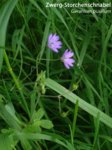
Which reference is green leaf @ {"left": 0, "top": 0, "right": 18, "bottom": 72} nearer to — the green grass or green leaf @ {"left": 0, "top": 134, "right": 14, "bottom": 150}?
the green grass

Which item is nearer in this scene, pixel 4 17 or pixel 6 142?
pixel 6 142

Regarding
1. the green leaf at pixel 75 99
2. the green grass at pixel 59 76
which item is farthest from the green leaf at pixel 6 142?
the green leaf at pixel 75 99

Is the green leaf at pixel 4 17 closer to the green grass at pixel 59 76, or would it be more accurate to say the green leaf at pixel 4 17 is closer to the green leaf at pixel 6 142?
the green grass at pixel 59 76

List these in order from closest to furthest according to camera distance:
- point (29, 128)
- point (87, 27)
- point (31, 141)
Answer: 1. point (29, 128)
2. point (31, 141)
3. point (87, 27)

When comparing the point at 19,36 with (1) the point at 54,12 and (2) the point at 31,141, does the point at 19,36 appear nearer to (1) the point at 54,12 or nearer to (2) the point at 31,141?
(1) the point at 54,12

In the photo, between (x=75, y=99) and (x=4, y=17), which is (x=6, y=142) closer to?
(x=75, y=99)

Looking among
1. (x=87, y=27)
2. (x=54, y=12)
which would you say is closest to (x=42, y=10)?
(x=54, y=12)

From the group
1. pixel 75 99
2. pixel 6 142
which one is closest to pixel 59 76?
pixel 75 99

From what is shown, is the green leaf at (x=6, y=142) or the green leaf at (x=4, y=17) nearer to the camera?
the green leaf at (x=6, y=142)

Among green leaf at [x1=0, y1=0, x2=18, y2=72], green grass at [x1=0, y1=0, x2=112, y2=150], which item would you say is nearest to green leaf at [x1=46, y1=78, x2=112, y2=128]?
green grass at [x1=0, y1=0, x2=112, y2=150]
